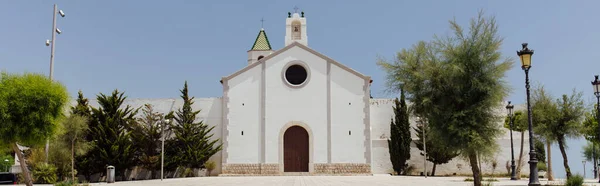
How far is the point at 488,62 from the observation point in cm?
1684

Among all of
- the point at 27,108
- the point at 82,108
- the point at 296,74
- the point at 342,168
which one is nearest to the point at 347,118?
the point at 342,168

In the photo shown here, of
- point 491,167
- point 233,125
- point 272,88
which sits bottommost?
point 491,167

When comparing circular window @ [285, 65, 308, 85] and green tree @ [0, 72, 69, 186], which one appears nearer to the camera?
green tree @ [0, 72, 69, 186]

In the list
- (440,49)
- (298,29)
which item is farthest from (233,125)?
(440,49)

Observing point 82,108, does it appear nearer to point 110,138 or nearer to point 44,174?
point 110,138

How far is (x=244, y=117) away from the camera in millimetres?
33844

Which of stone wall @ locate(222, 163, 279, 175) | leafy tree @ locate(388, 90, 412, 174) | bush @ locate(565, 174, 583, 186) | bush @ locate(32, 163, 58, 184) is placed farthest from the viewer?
leafy tree @ locate(388, 90, 412, 174)

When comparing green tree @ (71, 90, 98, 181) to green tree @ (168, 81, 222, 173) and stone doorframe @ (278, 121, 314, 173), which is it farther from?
stone doorframe @ (278, 121, 314, 173)

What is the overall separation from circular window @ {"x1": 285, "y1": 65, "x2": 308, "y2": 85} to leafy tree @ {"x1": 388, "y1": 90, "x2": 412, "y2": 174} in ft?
20.3

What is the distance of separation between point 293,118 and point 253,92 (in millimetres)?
2960

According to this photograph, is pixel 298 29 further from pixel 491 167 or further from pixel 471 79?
pixel 471 79

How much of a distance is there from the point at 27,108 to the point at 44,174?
9.87 meters

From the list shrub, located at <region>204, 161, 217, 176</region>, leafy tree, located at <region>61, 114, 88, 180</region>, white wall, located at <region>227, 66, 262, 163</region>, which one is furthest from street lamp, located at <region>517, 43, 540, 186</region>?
shrub, located at <region>204, 161, 217, 176</region>

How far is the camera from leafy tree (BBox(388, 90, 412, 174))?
3394 centimetres
